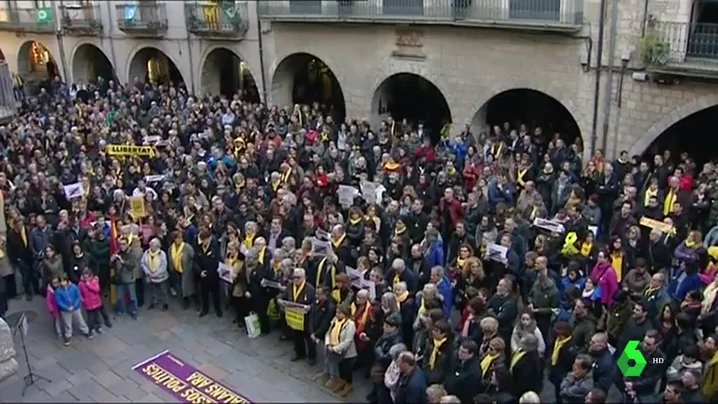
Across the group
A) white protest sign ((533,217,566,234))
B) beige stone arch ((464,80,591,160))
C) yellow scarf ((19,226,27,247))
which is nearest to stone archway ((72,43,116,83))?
beige stone arch ((464,80,591,160))

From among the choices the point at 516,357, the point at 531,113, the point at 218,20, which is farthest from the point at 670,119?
the point at 218,20

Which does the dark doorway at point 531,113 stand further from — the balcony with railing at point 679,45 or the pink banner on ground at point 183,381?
the pink banner on ground at point 183,381

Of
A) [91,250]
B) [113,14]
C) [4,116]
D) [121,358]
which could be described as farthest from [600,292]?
[113,14]

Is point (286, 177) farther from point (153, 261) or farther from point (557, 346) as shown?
point (557, 346)

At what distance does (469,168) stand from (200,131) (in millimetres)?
8221

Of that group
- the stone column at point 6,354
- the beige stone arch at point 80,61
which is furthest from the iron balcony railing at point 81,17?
the stone column at point 6,354

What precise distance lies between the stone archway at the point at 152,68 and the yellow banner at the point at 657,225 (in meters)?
22.8

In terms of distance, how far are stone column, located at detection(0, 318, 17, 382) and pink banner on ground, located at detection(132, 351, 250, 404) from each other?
65.1 inches

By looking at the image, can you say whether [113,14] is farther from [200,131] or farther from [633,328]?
[633,328]

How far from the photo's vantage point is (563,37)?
16281 mm

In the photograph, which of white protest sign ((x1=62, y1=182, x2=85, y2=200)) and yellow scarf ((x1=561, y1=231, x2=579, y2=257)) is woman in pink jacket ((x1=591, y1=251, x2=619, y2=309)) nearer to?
yellow scarf ((x1=561, y1=231, x2=579, y2=257))

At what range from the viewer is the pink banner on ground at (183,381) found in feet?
30.7

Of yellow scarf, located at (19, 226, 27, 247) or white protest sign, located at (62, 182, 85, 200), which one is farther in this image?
white protest sign, located at (62, 182, 85, 200)

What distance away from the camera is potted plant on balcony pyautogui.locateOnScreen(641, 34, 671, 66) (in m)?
14.5
